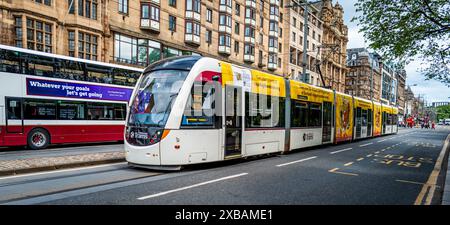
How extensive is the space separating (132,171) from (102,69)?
393 inches

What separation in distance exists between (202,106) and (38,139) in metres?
9.97

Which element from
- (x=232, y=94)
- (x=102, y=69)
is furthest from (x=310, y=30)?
(x=232, y=94)

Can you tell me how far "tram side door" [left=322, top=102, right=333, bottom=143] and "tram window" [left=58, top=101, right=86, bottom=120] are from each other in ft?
42.5

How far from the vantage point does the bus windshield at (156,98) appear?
8.25 m

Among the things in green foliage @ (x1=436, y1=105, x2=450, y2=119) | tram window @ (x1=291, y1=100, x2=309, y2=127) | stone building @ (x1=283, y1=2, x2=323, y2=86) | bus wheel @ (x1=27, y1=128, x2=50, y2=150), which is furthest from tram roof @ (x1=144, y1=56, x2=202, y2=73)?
green foliage @ (x1=436, y1=105, x2=450, y2=119)

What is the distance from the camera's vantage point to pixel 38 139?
1431cm

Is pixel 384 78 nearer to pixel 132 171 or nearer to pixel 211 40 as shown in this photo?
pixel 211 40

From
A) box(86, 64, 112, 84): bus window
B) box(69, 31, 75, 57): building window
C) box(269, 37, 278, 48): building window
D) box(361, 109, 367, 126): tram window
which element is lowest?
box(361, 109, 367, 126): tram window

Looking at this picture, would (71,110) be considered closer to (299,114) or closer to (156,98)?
(156,98)

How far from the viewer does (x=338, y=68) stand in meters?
77.4

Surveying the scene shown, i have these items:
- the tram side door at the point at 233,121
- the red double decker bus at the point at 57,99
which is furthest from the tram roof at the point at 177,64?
the red double decker bus at the point at 57,99

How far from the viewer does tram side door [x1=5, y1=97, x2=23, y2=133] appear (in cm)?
1318

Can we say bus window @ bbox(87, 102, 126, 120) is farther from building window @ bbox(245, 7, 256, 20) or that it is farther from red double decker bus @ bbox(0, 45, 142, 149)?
building window @ bbox(245, 7, 256, 20)

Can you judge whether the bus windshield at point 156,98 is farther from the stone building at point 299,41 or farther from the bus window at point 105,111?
the stone building at point 299,41
